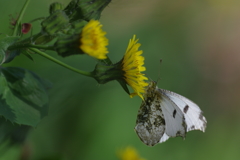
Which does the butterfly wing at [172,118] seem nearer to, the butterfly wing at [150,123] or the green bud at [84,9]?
the butterfly wing at [150,123]

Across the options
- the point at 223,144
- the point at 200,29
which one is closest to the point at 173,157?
the point at 223,144

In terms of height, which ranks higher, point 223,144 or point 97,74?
point 97,74

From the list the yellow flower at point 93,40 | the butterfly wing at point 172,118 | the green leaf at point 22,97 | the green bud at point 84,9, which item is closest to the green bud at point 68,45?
the yellow flower at point 93,40

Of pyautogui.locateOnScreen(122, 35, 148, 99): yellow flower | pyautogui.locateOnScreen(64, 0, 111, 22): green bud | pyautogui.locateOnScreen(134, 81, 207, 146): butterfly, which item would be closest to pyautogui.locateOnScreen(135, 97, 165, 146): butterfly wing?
pyautogui.locateOnScreen(134, 81, 207, 146): butterfly

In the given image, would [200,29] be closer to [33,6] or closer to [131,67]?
[33,6]

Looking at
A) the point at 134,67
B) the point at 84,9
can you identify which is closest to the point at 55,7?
the point at 84,9

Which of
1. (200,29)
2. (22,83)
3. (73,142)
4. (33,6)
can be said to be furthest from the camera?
(200,29)

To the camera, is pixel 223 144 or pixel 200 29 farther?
A: pixel 200 29
